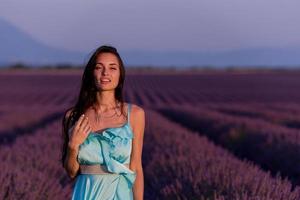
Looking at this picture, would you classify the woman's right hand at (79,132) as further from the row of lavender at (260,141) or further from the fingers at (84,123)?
the row of lavender at (260,141)

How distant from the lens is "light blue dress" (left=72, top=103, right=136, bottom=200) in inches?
131

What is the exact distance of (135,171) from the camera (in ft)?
11.5

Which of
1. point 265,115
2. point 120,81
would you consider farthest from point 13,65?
point 120,81

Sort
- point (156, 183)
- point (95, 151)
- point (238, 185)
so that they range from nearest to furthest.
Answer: point (95, 151) → point (238, 185) → point (156, 183)

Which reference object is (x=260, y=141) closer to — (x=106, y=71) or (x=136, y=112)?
(x=136, y=112)

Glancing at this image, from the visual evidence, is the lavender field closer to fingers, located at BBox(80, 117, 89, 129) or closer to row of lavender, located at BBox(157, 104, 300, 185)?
row of lavender, located at BBox(157, 104, 300, 185)

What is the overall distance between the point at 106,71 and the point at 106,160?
39 centimetres

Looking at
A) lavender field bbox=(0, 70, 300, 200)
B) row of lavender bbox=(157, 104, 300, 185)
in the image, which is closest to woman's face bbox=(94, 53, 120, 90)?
lavender field bbox=(0, 70, 300, 200)

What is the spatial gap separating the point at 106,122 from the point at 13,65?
122914 mm

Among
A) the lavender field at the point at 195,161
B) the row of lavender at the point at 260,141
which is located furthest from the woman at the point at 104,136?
the row of lavender at the point at 260,141

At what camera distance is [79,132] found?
3.26 meters

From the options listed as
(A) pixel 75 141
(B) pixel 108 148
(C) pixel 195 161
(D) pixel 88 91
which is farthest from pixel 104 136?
(C) pixel 195 161

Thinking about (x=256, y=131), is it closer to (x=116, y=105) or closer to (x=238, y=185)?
(x=238, y=185)

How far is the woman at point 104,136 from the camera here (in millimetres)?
3338
